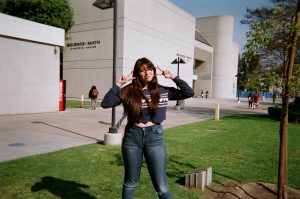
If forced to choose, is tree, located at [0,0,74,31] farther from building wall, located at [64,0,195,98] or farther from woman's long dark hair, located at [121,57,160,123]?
woman's long dark hair, located at [121,57,160,123]

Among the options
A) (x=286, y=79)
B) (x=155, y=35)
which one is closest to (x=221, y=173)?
(x=286, y=79)

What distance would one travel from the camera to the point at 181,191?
4.28 metres

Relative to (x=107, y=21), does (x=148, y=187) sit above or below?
below

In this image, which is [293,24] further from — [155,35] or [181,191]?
[155,35]

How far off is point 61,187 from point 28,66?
1190cm

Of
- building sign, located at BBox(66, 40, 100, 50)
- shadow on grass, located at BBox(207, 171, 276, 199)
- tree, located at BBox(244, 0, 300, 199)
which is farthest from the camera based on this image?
building sign, located at BBox(66, 40, 100, 50)

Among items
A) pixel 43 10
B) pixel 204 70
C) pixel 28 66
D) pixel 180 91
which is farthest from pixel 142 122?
pixel 204 70

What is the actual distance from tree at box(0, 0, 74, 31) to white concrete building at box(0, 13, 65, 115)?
50.2ft

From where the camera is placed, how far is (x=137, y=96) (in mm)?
2984

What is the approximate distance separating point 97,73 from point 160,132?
2746cm

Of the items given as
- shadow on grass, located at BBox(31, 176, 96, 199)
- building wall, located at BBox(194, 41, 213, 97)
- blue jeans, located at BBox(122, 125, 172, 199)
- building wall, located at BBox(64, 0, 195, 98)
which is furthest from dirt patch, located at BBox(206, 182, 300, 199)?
building wall, located at BBox(194, 41, 213, 97)

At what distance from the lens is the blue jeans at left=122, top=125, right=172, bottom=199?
2967 millimetres

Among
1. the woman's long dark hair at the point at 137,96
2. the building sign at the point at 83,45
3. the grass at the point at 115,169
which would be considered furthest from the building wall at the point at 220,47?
the woman's long dark hair at the point at 137,96

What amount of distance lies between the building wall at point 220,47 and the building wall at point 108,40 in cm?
2035
